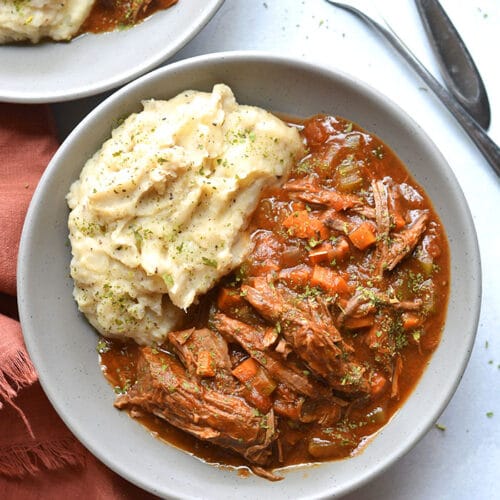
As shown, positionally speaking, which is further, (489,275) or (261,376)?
(489,275)

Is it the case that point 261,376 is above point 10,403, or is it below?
above

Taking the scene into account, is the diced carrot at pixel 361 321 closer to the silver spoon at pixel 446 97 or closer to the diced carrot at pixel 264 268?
the diced carrot at pixel 264 268

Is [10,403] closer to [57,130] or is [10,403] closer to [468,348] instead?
[57,130]

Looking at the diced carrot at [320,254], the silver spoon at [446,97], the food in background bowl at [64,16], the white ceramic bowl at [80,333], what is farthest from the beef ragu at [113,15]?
the diced carrot at [320,254]

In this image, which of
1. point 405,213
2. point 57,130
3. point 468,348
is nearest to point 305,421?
point 468,348

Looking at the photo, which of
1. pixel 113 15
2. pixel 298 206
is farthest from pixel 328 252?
pixel 113 15

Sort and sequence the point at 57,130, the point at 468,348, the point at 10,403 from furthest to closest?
the point at 57,130, the point at 10,403, the point at 468,348

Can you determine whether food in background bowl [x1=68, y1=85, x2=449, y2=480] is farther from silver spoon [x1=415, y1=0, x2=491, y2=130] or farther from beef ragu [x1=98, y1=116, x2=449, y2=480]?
silver spoon [x1=415, y1=0, x2=491, y2=130]
